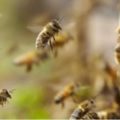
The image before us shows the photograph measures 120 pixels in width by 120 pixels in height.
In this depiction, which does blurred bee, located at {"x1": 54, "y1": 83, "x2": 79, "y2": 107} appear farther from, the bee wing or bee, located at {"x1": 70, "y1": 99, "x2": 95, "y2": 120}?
the bee wing

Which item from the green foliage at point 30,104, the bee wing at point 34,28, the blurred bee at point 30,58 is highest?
the bee wing at point 34,28

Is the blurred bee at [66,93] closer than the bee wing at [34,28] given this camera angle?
No

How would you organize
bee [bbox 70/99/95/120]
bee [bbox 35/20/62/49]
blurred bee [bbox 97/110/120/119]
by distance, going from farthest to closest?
1. blurred bee [bbox 97/110/120/119]
2. bee [bbox 70/99/95/120]
3. bee [bbox 35/20/62/49]

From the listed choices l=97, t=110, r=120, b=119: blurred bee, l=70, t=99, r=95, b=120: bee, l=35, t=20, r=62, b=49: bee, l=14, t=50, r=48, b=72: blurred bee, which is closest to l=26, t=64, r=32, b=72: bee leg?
l=14, t=50, r=48, b=72: blurred bee

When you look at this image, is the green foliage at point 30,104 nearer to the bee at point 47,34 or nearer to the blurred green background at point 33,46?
the blurred green background at point 33,46

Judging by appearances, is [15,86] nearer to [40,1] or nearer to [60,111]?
[60,111]

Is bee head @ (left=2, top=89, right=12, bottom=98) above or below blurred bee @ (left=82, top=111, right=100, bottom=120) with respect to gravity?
above

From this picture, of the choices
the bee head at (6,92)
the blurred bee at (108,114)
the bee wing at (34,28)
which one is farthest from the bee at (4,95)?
the blurred bee at (108,114)
